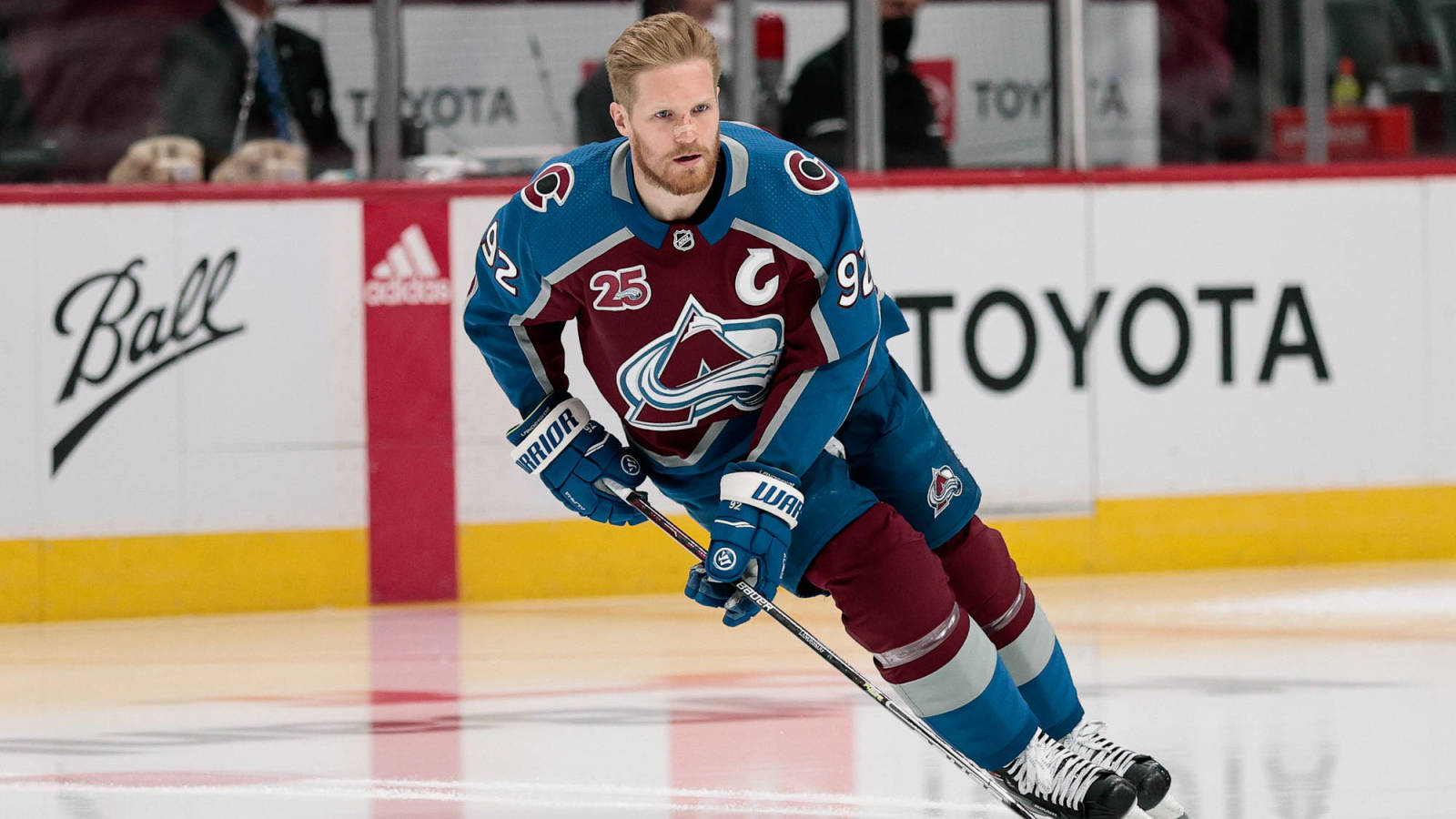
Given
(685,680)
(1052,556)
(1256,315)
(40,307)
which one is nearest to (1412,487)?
(1256,315)

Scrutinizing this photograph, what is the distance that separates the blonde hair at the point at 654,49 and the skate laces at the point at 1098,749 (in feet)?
3.88

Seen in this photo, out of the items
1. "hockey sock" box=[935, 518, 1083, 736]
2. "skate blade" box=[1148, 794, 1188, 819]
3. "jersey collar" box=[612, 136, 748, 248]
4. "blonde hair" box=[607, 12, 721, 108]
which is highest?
"blonde hair" box=[607, 12, 721, 108]

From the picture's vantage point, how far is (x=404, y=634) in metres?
5.70

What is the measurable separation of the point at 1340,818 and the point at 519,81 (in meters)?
3.62

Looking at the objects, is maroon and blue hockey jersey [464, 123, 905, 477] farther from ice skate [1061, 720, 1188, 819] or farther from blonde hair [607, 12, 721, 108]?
ice skate [1061, 720, 1188, 819]

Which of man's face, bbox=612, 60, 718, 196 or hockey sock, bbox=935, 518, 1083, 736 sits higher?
man's face, bbox=612, 60, 718, 196

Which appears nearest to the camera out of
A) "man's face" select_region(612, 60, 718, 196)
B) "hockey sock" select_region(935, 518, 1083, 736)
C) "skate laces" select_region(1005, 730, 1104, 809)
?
"man's face" select_region(612, 60, 718, 196)

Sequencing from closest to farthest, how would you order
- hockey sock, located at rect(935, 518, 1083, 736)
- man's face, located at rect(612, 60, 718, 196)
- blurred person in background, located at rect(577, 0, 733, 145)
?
man's face, located at rect(612, 60, 718, 196), hockey sock, located at rect(935, 518, 1083, 736), blurred person in background, located at rect(577, 0, 733, 145)

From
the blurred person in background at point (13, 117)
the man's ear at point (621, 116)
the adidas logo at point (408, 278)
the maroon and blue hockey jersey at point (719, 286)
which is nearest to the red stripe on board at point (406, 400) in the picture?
the adidas logo at point (408, 278)

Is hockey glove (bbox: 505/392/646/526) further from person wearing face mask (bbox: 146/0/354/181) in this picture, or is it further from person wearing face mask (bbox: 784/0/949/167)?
person wearing face mask (bbox: 784/0/949/167)

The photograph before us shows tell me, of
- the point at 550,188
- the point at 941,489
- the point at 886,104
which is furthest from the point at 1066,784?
the point at 886,104

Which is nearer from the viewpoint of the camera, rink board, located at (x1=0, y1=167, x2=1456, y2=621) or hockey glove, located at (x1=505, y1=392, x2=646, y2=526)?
hockey glove, located at (x1=505, y1=392, x2=646, y2=526)

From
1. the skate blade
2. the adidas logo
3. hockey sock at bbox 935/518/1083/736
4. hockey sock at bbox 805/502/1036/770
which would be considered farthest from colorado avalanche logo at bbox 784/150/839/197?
the adidas logo

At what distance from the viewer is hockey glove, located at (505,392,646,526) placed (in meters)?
3.29
